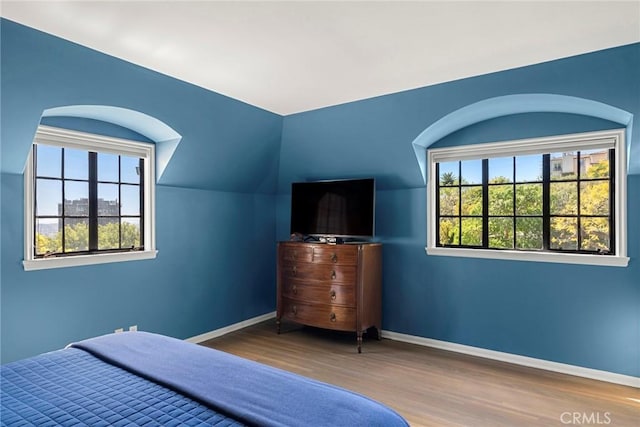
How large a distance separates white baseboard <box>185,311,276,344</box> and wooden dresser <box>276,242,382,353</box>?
0.58 meters

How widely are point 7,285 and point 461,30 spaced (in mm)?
3396

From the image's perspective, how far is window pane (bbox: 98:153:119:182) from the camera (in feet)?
10.5

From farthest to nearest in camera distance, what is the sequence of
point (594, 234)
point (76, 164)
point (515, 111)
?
point (515, 111)
point (594, 234)
point (76, 164)

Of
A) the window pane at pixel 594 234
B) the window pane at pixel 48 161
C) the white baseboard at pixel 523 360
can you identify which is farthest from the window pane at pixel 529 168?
the window pane at pixel 48 161

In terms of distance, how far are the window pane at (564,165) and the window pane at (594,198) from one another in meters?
0.14

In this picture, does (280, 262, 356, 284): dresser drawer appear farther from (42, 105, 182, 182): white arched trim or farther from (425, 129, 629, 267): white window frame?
(42, 105, 182, 182): white arched trim

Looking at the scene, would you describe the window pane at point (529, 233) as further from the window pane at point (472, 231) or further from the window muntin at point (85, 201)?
the window muntin at point (85, 201)

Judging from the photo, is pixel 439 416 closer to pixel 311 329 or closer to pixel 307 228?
pixel 311 329

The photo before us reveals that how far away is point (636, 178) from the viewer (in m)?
2.86

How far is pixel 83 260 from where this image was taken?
9.60ft

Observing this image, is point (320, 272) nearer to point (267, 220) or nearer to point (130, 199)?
point (267, 220)

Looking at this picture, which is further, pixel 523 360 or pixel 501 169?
pixel 501 169

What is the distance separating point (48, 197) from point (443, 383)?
3408 mm

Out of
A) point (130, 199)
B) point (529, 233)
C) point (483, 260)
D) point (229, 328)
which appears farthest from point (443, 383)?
point (130, 199)
